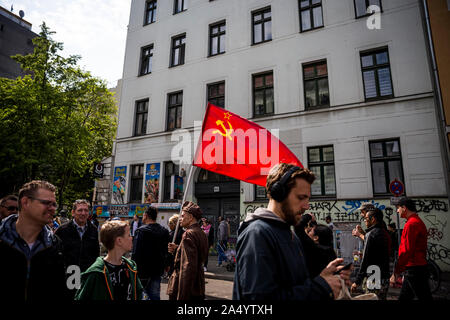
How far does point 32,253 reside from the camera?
89.4 inches

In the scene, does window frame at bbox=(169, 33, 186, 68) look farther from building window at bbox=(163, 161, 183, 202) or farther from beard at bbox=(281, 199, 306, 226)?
beard at bbox=(281, 199, 306, 226)

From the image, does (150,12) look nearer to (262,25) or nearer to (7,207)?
(262,25)

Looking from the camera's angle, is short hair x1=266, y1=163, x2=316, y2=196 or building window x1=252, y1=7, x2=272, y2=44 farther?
building window x1=252, y1=7, x2=272, y2=44

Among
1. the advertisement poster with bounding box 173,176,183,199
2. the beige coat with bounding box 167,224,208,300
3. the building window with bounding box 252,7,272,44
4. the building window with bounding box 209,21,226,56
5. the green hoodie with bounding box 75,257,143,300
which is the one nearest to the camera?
the green hoodie with bounding box 75,257,143,300

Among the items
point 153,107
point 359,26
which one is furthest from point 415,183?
point 153,107

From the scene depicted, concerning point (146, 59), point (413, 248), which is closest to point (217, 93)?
point (146, 59)

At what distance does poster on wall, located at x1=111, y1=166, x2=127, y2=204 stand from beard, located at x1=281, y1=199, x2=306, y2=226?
16843 mm

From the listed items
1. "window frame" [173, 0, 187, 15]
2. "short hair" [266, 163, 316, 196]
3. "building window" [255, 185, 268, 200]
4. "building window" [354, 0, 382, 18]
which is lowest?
"short hair" [266, 163, 316, 196]

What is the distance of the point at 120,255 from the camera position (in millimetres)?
2783

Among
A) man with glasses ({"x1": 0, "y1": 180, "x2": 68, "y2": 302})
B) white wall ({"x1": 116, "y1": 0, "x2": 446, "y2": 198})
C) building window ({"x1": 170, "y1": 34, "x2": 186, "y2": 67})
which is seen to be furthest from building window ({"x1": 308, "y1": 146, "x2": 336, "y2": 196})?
man with glasses ({"x1": 0, "y1": 180, "x2": 68, "y2": 302})

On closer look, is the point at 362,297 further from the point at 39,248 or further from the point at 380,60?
the point at 380,60

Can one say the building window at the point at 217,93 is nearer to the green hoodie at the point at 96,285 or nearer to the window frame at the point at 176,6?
the window frame at the point at 176,6

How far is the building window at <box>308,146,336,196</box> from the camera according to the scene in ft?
40.2

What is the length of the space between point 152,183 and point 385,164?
12096 mm
